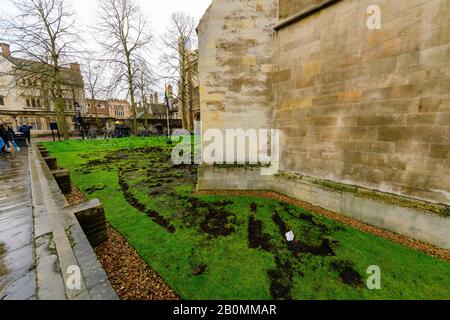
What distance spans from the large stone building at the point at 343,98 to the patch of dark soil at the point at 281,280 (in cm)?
241

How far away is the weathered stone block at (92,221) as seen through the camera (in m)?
3.25

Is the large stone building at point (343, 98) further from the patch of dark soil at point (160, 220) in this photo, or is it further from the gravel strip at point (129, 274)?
the gravel strip at point (129, 274)

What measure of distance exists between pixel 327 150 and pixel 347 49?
2.24 meters

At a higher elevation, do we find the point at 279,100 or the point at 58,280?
the point at 279,100

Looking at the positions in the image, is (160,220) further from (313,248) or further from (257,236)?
Answer: (313,248)

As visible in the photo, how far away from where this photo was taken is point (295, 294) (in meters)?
2.40

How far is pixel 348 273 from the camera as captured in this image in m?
2.75

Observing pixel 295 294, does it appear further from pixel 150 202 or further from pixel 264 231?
pixel 150 202

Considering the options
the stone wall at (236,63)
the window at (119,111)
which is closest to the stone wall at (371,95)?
the stone wall at (236,63)

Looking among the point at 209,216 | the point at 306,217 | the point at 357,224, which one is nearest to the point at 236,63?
the point at 209,216

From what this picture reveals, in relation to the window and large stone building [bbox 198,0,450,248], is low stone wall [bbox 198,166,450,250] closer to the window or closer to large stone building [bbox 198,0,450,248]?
large stone building [bbox 198,0,450,248]

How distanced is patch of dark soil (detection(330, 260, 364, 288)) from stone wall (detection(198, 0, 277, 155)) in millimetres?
3857

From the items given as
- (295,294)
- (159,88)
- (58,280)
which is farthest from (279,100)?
(159,88)

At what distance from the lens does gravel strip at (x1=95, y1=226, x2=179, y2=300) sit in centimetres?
241
